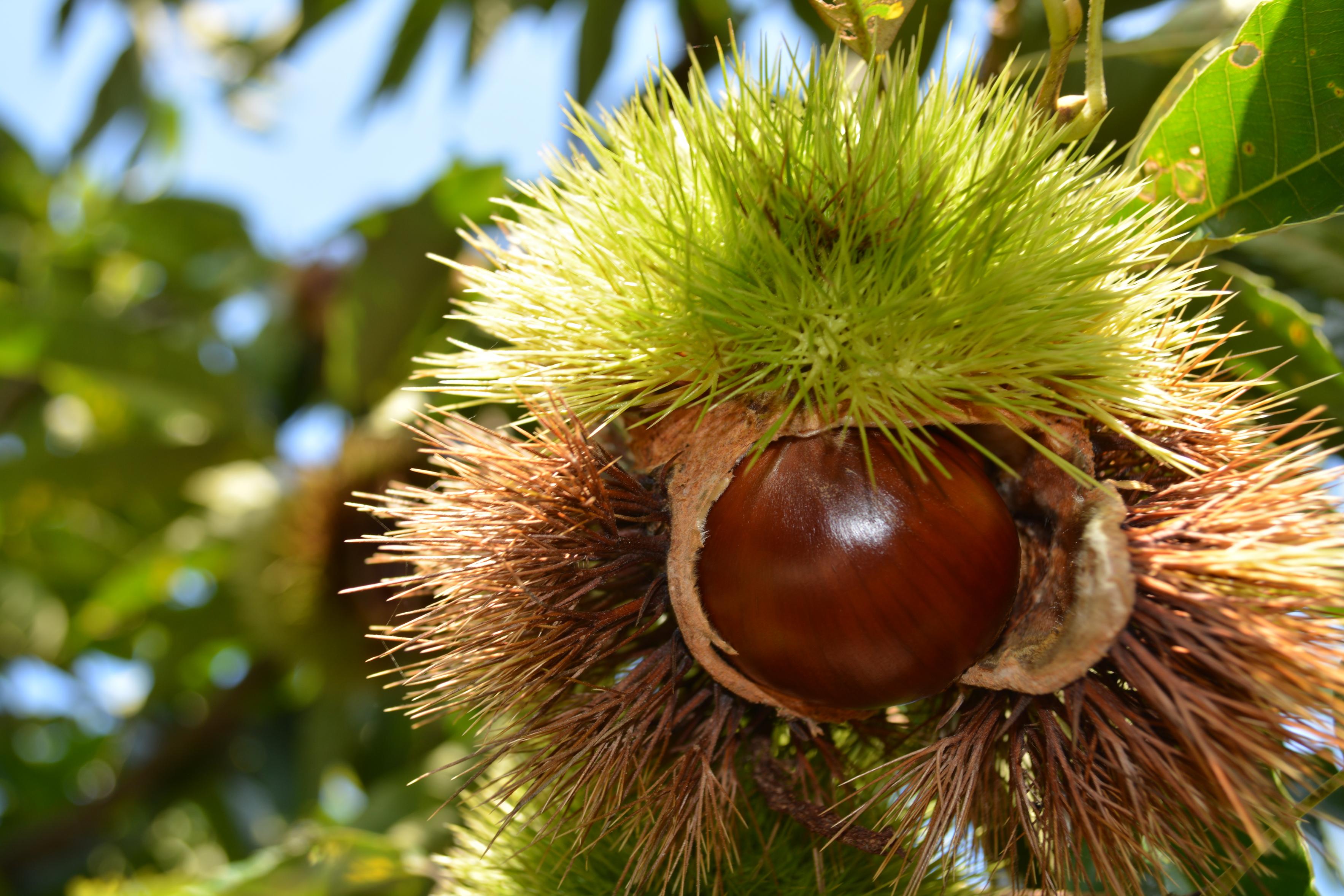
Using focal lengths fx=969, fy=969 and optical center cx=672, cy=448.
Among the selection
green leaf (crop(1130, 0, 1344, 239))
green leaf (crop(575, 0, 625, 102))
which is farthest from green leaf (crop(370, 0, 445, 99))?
green leaf (crop(1130, 0, 1344, 239))

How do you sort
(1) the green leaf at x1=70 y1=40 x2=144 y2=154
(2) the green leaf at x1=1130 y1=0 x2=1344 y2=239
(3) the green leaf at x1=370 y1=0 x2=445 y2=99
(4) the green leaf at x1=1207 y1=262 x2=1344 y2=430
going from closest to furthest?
Result: (2) the green leaf at x1=1130 y1=0 x2=1344 y2=239, (4) the green leaf at x1=1207 y1=262 x2=1344 y2=430, (3) the green leaf at x1=370 y1=0 x2=445 y2=99, (1) the green leaf at x1=70 y1=40 x2=144 y2=154

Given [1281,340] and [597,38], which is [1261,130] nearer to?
[1281,340]

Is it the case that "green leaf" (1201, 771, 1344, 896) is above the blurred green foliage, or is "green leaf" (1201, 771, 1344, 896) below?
above

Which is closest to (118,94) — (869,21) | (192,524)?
(192,524)

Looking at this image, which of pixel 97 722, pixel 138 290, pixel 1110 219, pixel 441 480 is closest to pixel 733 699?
pixel 441 480

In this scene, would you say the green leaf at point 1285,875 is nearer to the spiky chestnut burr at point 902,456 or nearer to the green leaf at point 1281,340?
the spiky chestnut burr at point 902,456

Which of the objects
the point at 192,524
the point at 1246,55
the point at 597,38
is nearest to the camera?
the point at 1246,55

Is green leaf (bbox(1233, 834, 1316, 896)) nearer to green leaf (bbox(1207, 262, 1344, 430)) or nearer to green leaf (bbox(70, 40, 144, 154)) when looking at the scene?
green leaf (bbox(1207, 262, 1344, 430))
